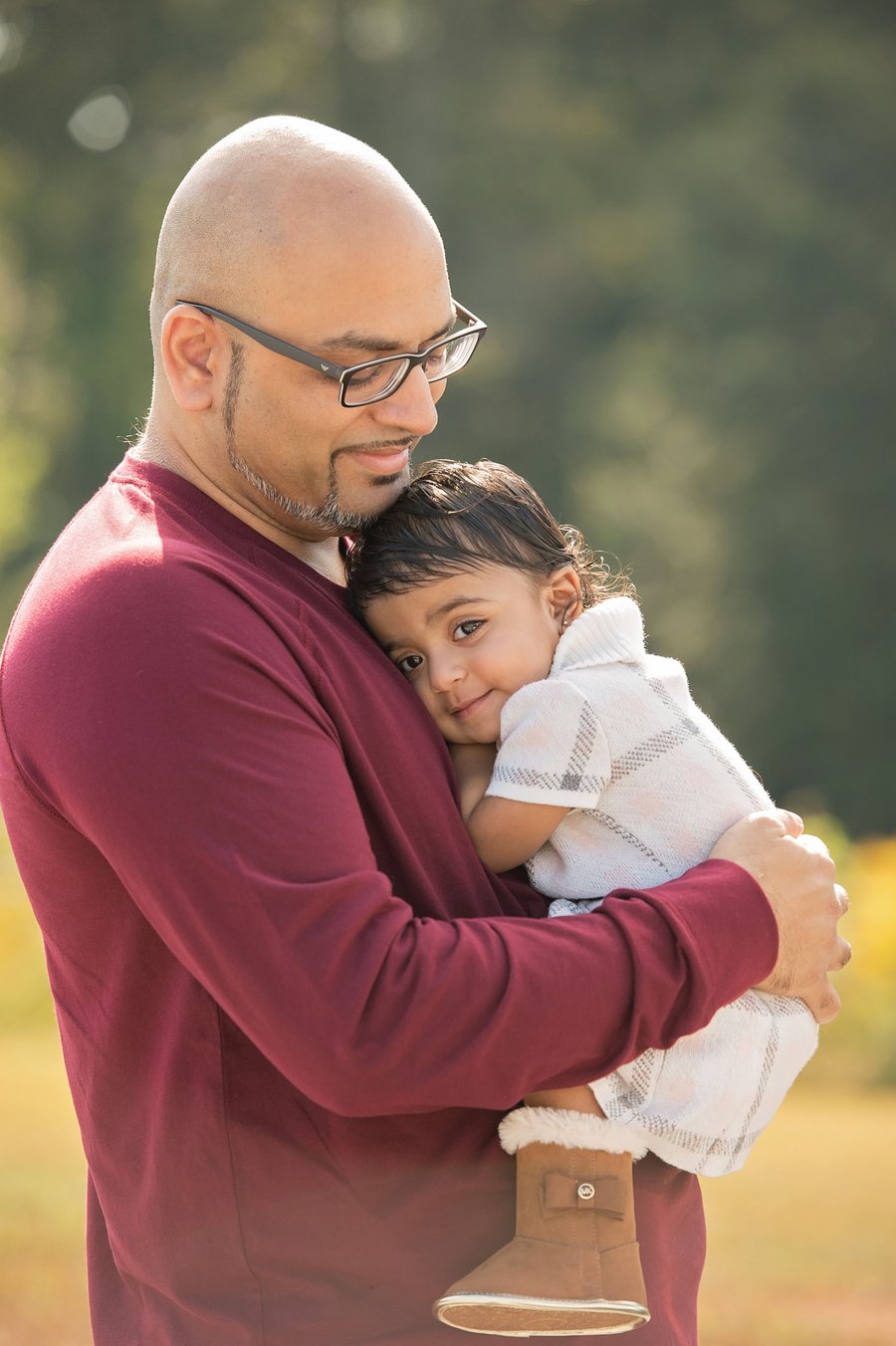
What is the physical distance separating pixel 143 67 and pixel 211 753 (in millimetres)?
20147

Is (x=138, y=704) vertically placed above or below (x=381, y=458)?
below

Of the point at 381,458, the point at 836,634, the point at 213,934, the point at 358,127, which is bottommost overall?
the point at 213,934

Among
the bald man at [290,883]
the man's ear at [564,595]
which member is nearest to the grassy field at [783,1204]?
the bald man at [290,883]

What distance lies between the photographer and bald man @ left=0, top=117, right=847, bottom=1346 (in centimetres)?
152

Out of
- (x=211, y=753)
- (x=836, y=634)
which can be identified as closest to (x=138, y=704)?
(x=211, y=753)

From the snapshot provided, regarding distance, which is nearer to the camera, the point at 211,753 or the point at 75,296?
the point at 211,753

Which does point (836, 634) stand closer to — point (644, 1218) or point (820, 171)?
point (820, 171)

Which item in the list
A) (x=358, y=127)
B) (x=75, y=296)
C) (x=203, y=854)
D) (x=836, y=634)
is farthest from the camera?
(x=75, y=296)

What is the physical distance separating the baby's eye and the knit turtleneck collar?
0.62 ft

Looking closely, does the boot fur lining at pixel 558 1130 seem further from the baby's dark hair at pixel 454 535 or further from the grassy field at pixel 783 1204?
the grassy field at pixel 783 1204

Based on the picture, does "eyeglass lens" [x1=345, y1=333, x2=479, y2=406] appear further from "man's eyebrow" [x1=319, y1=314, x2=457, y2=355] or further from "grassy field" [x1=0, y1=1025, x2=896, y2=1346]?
"grassy field" [x1=0, y1=1025, x2=896, y2=1346]

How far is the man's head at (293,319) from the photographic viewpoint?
1.97m

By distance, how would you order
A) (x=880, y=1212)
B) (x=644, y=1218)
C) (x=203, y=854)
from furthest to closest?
1. (x=880, y=1212)
2. (x=644, y=1218)
3. (x=203, y=854)

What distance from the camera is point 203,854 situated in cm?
150
